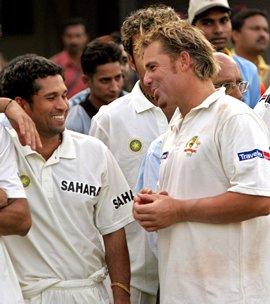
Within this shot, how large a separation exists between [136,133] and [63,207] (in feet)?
3.27

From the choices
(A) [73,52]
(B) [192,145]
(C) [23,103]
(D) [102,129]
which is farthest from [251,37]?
(B) [192,145]

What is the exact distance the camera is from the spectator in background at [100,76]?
8.59 m

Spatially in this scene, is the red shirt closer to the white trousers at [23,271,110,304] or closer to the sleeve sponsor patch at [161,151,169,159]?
the white trousers at [23,271,110,304]

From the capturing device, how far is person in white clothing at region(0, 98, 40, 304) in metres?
6.04

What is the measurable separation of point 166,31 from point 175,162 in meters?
0.66

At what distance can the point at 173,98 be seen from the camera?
6.04m

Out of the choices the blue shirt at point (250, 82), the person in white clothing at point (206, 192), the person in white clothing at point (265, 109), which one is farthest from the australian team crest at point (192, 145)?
the blue shirt at point (250, 82)

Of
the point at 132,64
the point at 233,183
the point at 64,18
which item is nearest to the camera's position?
the point at 233,183

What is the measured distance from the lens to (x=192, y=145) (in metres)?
5.89

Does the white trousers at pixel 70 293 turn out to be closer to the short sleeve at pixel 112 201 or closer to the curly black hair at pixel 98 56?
the short sleeve at pixel 112 201

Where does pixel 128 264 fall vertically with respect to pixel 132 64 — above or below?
below

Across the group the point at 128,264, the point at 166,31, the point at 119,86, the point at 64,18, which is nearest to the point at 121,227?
the point at 128,264

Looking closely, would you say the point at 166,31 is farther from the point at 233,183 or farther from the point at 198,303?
the point at 198,303

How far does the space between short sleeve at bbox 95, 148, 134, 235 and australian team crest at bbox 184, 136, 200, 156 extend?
2.72 feet
